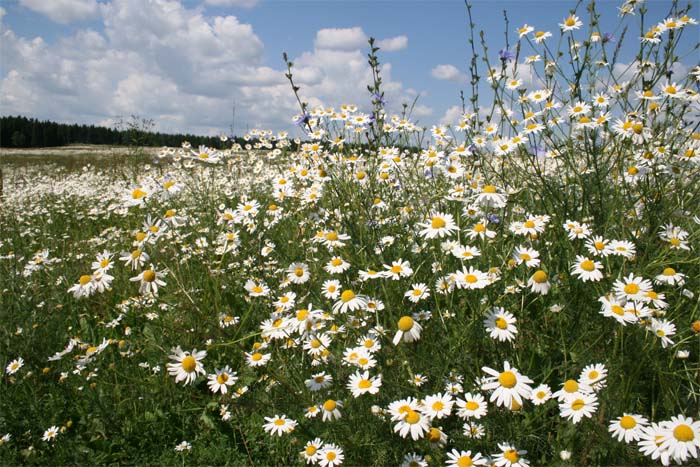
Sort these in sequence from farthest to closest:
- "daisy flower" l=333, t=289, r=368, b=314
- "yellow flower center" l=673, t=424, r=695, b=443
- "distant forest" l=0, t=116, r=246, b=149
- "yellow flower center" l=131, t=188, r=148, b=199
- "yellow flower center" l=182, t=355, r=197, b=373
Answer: "distant forest" l=0, t=116, r=246, b=149 → "yellow flower center" l=131, t=188, r=148, b=199 → "daisy flower" l=333, t=289, r=368, b=314 → "yellow flower center" l=182, t=355, r=197, b=373 → "yellow flower center" l=673, t=424, r=695, b=443

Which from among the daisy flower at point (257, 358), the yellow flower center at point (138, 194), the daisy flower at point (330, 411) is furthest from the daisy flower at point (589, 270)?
the yellow flower center at point (138, 194)

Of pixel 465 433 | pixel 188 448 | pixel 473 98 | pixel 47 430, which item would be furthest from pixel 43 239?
pixel 465 433

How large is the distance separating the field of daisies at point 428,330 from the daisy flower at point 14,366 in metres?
0.03

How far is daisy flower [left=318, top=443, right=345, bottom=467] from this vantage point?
1654 millimetres

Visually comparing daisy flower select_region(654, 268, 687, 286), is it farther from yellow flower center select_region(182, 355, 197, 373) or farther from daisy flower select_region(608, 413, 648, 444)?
yellow flower center select_region(182, 355, 197, 373)

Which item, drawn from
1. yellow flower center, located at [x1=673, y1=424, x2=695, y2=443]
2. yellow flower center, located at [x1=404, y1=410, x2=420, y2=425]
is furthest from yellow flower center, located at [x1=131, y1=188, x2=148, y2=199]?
yellow flower center, located at [x1=673, y1=424, x2=695, y2=443]

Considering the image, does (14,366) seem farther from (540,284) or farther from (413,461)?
(540,284)

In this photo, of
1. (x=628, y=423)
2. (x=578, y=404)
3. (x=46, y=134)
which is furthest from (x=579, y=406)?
(x=46, y=134)

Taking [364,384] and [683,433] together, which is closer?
[683,433]

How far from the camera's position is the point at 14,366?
261 centimetres

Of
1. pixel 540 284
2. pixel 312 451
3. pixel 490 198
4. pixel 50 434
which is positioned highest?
pixel 490 198

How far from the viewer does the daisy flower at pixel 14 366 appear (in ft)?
8.36

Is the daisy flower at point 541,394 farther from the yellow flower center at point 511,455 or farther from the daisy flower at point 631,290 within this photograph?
the daisy flower at point 631,290

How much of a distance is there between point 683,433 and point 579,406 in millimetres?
263
